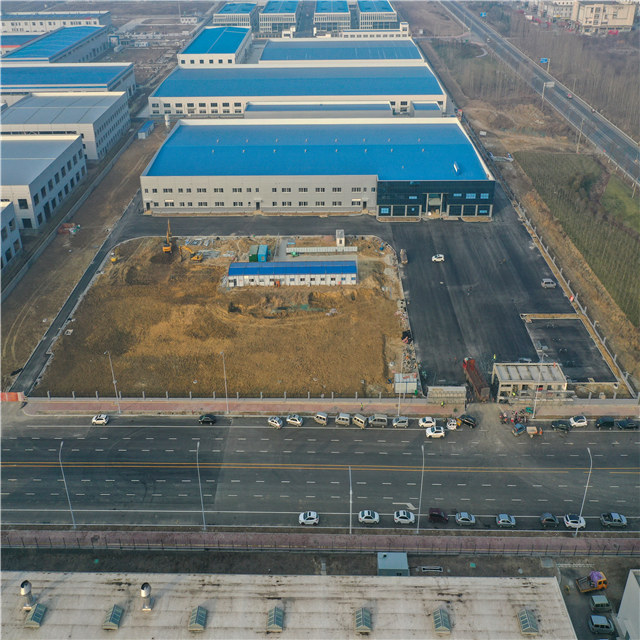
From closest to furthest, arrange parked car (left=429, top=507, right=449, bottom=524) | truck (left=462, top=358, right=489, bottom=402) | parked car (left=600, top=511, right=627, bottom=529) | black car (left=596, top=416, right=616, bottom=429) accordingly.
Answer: parked car (left=600, top=511, right=627, bottom=529) → parked car (left=429, top=507, right=449, bottom=524) → black car (left=596, top=416, right=616, bottom=429) → truck (left=462, top=358, right=489, bottom=402)

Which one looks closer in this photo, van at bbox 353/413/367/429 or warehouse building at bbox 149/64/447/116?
van at bbox 353/413/367/429

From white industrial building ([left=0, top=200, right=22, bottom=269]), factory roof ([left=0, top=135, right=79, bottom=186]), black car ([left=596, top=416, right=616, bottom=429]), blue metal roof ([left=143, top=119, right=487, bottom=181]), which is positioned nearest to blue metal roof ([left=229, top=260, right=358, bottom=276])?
blue metal roof ([left=143, top=119, right=487, bottom=181])

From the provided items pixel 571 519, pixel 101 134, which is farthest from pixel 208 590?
pixel 101 134

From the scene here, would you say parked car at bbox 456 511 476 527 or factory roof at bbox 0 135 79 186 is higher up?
factory roof at bbox 0 135 79 186

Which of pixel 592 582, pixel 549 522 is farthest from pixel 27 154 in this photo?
pixel 592 582

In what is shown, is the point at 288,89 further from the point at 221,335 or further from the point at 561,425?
the point at 561,425

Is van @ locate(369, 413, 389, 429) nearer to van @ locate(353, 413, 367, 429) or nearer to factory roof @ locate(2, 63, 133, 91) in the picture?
van @ locate(353, 413, 367, 429)

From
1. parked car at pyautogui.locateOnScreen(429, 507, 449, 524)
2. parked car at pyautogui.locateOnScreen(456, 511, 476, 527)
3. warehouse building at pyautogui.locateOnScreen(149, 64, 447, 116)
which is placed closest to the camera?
parked car at pyautogui.locateOnScreen(456, 511, 476, 527)

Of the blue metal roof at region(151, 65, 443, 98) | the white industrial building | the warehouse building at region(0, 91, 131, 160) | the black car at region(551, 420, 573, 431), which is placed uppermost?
the blue metal roof at region(151, 65, 443, 98)
